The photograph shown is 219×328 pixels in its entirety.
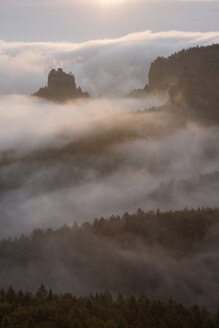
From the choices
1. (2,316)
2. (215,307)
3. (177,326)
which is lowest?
(215,307)

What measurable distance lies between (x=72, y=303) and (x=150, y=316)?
84.8ft

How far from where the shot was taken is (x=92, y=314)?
12925 cm

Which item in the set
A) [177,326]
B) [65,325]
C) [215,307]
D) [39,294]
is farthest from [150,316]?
[215,307]

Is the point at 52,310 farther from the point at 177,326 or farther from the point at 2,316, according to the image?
the point at 177,326

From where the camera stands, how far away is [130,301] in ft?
465

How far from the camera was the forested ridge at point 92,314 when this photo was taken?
374ft

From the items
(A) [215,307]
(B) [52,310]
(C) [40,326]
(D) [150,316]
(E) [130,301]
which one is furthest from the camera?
(A) [215,307]

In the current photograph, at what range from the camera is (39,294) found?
148 m

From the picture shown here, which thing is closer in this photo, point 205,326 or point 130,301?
point 205,326

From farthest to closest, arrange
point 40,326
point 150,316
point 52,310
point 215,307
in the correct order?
point 215,307
point 150,316
point 52,310
point 40,326

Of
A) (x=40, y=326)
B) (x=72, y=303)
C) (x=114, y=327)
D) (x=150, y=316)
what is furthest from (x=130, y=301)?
(x=40, y=326)

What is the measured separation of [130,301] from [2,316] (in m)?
43.2

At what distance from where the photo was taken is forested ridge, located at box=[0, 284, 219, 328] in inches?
4488

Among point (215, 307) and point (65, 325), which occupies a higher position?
point (65, 325)
